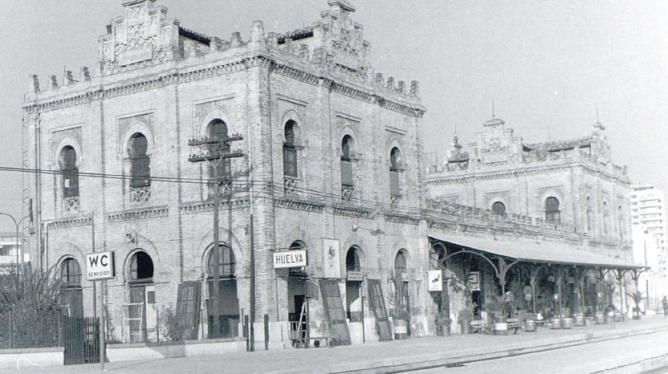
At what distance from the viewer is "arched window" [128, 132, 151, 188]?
33.8 m

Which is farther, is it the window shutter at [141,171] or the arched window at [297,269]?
the window shutter at [141,171]

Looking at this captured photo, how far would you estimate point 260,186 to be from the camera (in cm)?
3091

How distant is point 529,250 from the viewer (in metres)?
46.3

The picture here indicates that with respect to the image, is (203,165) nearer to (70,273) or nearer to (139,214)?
(139,214)

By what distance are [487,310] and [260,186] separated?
55.0ft

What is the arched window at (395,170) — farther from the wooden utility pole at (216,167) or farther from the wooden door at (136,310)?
the wooden door at (136,310)

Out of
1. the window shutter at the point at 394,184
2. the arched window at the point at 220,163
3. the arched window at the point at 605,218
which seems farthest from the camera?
the arched window at the point at 605,218

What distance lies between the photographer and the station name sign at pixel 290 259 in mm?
29797

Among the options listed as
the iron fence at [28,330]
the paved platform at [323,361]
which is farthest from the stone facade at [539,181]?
the iron fence at [28,330]

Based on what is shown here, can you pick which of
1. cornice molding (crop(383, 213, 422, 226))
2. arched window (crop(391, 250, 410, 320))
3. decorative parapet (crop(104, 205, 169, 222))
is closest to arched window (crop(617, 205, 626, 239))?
cornice molding (crop(383, 213, 422, 226))

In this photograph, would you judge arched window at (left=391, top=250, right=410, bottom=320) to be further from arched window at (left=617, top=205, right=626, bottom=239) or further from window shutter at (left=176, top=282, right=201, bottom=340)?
arched window at (left=617, top=205, right=626, bottom=239)

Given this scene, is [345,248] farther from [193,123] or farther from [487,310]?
[487,310]

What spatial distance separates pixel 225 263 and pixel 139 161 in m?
5.38

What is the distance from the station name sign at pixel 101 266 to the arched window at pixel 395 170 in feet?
65.1
